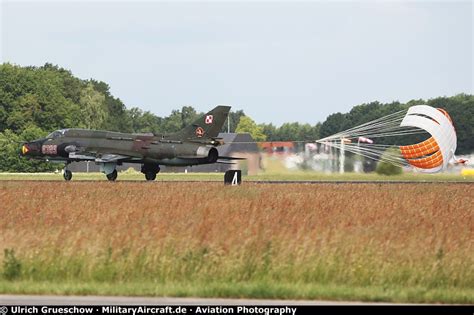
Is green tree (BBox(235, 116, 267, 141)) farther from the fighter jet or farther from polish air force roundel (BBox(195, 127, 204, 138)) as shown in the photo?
polish air force roundel (BBox(195, 127, 204, 138))

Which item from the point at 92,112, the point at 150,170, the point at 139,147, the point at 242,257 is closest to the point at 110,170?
the point at 150,170

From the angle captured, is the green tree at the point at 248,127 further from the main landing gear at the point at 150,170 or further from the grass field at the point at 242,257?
the grass field at the point at 242,257

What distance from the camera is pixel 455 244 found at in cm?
1709

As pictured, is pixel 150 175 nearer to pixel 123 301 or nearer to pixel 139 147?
pixel 139 147

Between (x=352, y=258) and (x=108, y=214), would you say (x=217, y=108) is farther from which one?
(x=352, y=258)

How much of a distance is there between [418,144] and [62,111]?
58.9 m

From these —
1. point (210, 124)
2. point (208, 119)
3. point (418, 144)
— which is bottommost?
point (418, 144)

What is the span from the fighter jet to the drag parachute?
6.95m

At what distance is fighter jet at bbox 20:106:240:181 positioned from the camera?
48.2m

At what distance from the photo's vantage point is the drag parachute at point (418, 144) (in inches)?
2045

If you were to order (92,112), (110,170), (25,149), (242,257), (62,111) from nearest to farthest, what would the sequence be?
(242,257) < (110,170) < (25,149) < (62,111) < (92,112)

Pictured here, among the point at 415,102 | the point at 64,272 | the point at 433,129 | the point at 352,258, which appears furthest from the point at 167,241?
the point at 415,102

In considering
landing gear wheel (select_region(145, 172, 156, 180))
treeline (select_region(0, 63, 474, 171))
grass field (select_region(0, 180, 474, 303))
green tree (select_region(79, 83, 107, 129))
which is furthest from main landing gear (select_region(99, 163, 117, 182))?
green tree (select_region(79, 83, 107, 129))

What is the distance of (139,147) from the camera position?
4972 cm
